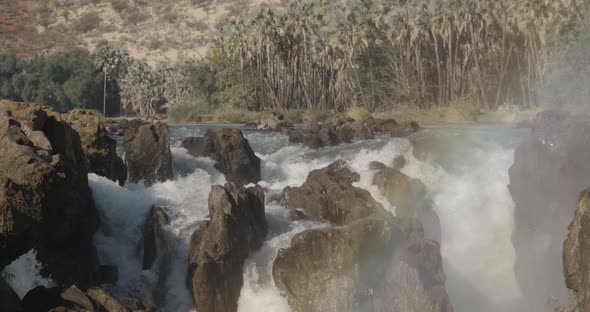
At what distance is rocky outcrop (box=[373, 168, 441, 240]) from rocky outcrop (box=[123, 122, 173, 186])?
8.28 m

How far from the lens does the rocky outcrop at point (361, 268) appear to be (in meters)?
18.2

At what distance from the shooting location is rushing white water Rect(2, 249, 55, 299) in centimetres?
1606

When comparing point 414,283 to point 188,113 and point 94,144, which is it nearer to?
point 94,144

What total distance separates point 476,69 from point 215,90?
3312 cm

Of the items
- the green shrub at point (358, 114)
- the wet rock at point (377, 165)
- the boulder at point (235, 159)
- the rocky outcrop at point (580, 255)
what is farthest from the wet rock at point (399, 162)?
the green shrub at point (358, 114)

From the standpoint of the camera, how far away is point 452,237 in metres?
24.5

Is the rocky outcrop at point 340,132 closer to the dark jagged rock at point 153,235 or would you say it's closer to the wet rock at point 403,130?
the wet rock at point 403,130

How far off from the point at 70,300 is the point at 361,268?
25.6 feet

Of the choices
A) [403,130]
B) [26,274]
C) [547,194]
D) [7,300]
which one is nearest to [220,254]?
[26,274]

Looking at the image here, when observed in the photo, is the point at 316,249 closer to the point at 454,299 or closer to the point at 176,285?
the point at 176,285

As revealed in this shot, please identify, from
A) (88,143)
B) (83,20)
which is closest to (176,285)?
(88,143)

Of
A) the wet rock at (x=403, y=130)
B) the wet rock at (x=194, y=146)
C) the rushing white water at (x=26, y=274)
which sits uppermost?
the rushing white water at (x=26, y=274)

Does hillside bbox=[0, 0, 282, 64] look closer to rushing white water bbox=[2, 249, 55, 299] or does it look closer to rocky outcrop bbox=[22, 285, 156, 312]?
rushing white water bbox=[2, 249, 55, 299]

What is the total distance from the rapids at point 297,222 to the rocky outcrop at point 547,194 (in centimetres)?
129
